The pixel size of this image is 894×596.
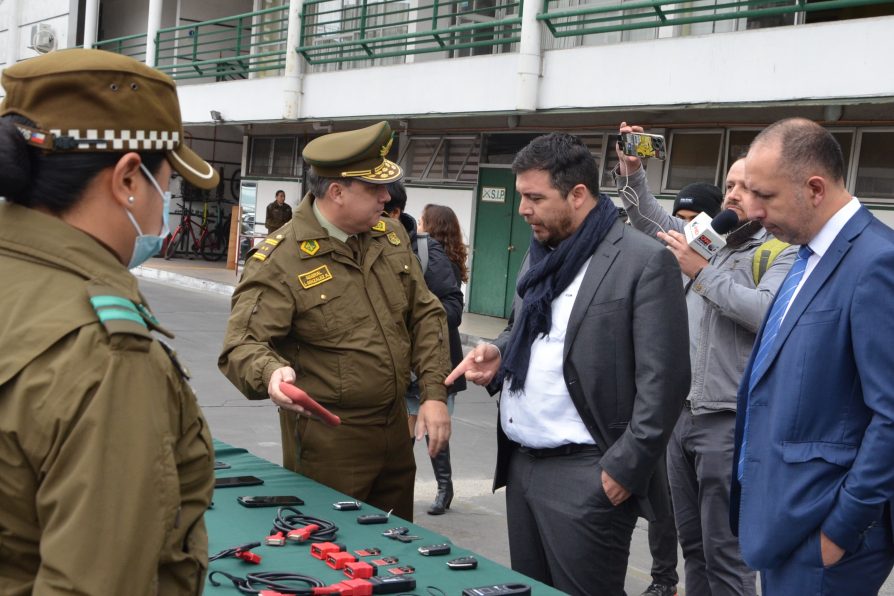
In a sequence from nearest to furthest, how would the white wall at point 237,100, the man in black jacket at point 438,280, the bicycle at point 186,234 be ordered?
the man in black jacket at point 438,280, the white wall at point 237,100, the bicycle at point 186,234

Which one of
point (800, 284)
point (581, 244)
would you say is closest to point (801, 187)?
point (800, 284)

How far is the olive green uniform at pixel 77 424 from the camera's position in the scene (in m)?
1.44

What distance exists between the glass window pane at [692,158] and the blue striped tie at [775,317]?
32.5ft

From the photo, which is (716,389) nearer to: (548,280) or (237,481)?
(548,280)

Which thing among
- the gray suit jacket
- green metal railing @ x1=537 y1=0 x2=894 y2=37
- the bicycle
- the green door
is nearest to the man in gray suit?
the gray suit jacket

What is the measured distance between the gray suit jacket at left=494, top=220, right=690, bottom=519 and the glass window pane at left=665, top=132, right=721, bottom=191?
9.76m

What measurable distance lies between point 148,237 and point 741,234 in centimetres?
297

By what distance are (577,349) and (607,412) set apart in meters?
0.23

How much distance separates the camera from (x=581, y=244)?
3273 mm

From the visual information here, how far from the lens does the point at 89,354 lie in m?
1.48

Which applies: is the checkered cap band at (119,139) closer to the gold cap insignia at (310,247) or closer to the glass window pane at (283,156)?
the gold cap insignia at (310,247)

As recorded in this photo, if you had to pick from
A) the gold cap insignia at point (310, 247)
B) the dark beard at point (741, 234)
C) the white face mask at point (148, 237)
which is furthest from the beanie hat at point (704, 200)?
the white face mask at point (148, 237)

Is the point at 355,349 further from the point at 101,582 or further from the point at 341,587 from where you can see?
the point at 101,582

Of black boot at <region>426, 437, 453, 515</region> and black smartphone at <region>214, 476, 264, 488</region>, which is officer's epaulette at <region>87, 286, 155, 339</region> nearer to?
black smartphone at <region>214, 476, 264, 488</region>
